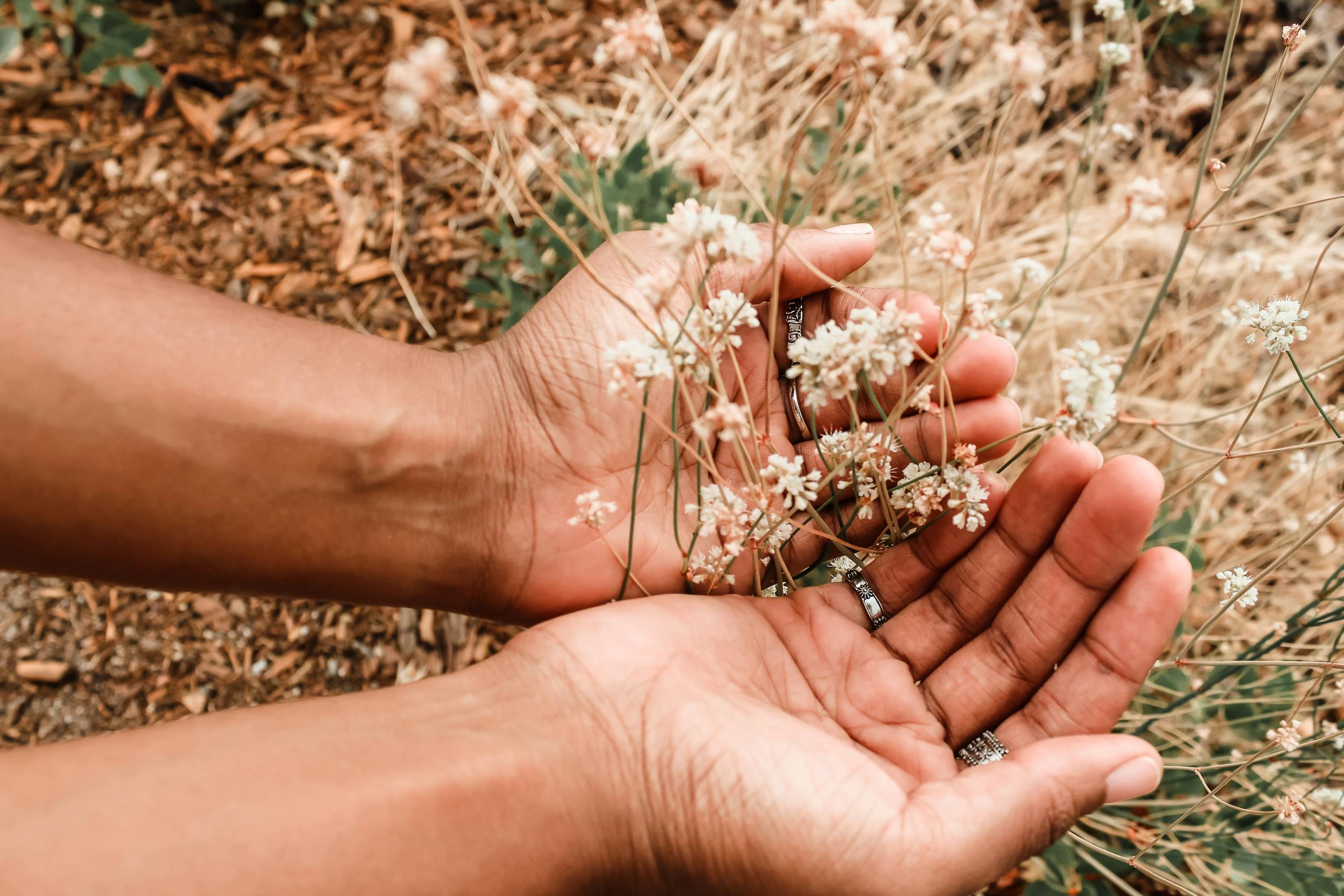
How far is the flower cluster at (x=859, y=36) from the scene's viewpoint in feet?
3.29

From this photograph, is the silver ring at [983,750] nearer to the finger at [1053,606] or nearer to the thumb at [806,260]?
the finger at [1053,606]

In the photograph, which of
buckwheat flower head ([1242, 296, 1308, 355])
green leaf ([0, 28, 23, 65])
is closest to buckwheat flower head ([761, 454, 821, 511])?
buckwheat flower head ([1242, 296, 1308, 355])

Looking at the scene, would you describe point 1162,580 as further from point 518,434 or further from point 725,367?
point 518,434

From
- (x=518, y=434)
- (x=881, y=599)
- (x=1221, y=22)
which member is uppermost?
(x=1221, y=22)

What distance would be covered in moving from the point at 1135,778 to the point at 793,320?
1.08 meters

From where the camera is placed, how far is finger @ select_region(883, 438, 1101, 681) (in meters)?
1.53

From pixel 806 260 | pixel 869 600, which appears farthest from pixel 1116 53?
pixel 869 600

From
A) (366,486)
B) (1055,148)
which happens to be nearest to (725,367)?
(366,486)

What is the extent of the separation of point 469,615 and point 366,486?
1.36 feet

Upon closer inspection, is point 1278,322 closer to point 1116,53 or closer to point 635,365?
point 1116,53

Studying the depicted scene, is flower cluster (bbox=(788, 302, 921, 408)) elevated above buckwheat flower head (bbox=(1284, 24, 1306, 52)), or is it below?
below

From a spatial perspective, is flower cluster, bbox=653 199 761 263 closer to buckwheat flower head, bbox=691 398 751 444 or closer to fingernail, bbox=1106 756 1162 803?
buckwheat flower head, bbox=691 398 751 444

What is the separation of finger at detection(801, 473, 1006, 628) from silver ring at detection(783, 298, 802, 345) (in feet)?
1.64

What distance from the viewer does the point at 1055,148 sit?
121 inches
